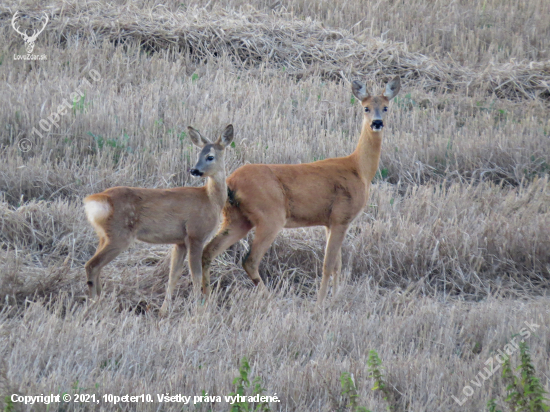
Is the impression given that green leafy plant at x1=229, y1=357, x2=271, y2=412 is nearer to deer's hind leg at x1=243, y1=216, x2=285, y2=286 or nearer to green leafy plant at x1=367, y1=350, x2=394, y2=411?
green leafy plant at x1=367, y1=350, x2=394, y2=411

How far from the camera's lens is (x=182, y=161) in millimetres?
8617

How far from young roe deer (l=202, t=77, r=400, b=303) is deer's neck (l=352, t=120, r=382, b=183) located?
0.15 m

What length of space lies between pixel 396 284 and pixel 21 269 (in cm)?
359

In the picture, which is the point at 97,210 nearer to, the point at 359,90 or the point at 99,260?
the point at 99,260

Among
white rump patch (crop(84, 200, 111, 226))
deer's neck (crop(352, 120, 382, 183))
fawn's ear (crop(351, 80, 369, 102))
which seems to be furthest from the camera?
fawn's ear (crop(351, 80, 369, 102))

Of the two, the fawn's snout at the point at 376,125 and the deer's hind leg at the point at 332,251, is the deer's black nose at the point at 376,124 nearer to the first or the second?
the fawn's snout at the point at 376,125

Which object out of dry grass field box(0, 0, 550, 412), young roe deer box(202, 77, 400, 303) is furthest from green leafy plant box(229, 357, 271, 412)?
young roe deer box(202, 77, 400, 303)

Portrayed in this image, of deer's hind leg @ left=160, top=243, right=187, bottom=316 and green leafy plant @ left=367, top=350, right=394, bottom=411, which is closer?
green leafy plant @ left=367, top=350, right=394, bottom=411

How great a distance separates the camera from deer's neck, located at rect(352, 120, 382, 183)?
6840 millimetres

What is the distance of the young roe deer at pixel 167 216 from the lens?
5574 mm

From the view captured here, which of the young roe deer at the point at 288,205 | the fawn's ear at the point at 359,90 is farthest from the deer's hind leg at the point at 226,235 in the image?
the fawn's ear at the point at 359,90

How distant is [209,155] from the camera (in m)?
6.09

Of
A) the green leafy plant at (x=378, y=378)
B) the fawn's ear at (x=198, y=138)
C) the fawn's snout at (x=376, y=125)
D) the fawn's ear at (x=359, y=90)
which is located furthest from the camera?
the fawn's ear at (x=359, y=90)

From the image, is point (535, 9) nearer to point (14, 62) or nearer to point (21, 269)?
point (14, 62)
